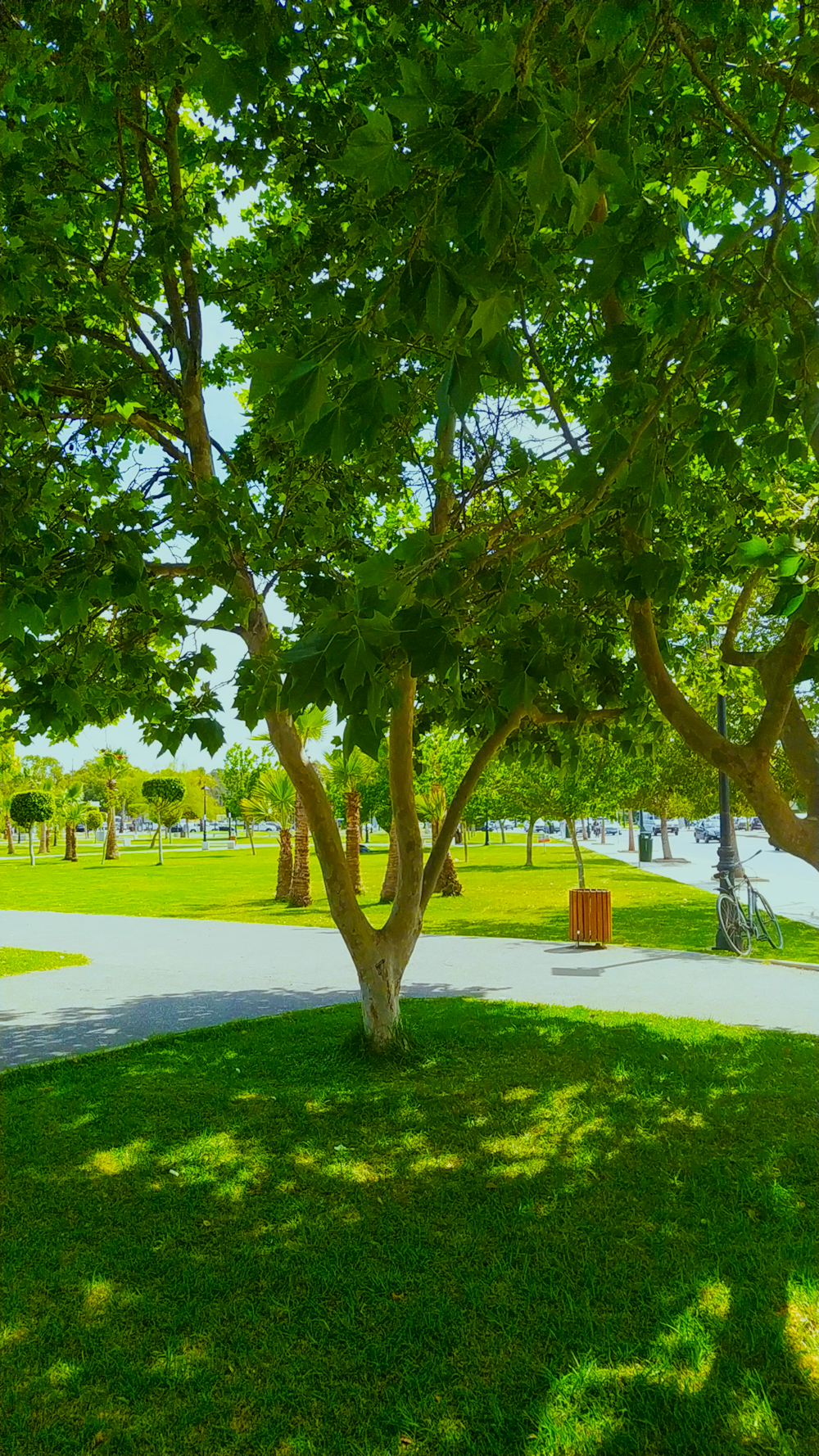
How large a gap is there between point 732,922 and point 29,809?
103 ft

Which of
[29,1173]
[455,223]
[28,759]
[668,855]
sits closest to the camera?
[455,223]

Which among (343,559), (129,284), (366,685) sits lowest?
(366,685)

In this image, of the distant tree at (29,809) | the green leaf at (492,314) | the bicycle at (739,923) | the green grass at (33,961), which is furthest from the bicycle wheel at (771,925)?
the distant tree at (29,809)

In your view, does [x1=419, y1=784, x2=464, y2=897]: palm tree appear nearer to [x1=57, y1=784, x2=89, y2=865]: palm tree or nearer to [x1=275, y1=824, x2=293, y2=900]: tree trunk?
[x1=275, y1=824, x2=293, y2=900]: tree trunk

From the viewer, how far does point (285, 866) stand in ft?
75.7

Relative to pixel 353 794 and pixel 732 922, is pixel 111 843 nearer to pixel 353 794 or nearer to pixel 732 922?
pixel 353 794

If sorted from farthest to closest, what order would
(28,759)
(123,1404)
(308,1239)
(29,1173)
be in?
(28,759)
(29,1173)
(308,1239)
(123,1404)

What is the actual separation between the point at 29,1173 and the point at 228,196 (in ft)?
20.7

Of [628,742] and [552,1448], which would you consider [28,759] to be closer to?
[628,742]

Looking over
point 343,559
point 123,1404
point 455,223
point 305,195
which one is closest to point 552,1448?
point 123,1404

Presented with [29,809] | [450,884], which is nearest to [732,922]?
[450,884]

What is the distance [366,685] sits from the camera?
239 centimetres

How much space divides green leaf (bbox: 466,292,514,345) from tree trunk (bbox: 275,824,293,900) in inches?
839

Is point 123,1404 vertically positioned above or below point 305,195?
below
